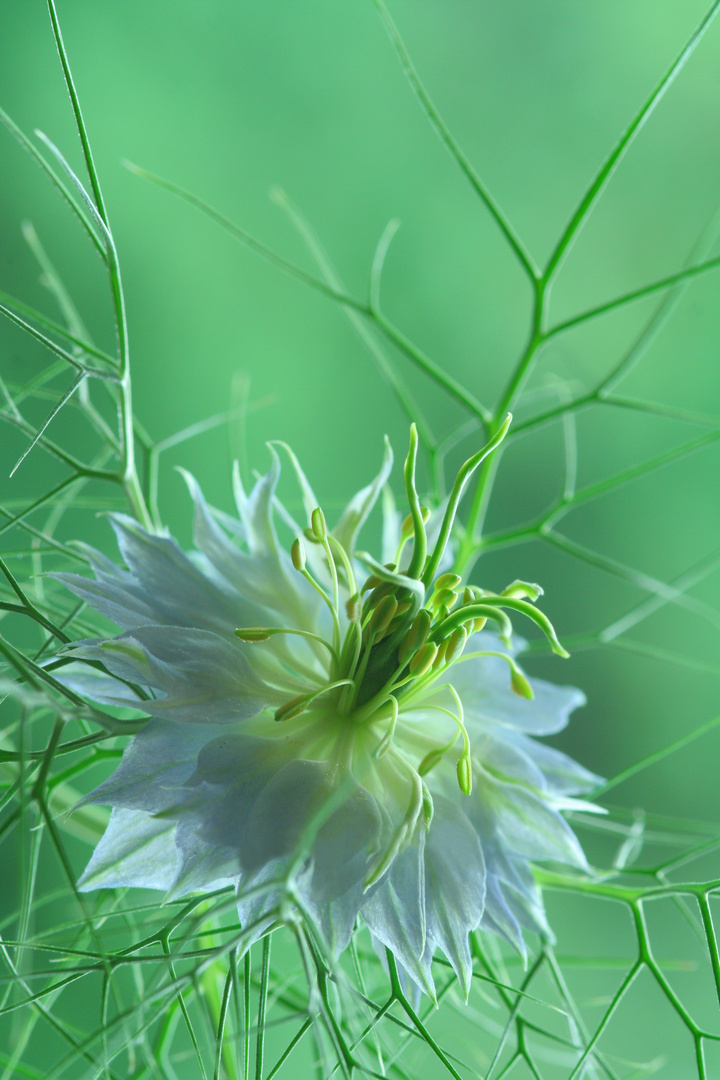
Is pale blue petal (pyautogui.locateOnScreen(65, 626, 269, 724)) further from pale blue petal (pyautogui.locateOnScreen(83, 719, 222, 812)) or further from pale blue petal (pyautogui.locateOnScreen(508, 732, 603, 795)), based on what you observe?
pale blue petal (pyautogui.locateOnScreen(508, 732, 603, 795))

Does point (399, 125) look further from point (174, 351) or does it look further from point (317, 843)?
point (317, 843)

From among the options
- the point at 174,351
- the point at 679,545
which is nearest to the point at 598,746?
the point at 679,545

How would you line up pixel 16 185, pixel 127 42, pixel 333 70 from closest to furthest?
pixel 16 185, pixel 127 42, pixel 333 70

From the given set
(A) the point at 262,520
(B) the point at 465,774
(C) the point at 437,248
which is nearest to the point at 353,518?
(A) the point at 262,520

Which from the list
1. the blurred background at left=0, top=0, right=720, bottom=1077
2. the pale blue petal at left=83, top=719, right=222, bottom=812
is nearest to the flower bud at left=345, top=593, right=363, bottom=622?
the pale blue petal at left=83, top=719, right=222, bottom=812

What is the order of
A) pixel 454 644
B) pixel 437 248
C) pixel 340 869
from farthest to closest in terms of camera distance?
pixel 437 248, pixel 454 644, pixel 340 869

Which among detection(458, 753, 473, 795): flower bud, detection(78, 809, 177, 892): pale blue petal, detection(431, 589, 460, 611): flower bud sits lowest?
Answer: detection(458, 753, 473, 795): flower bud

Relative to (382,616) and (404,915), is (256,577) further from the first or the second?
(404,915)
